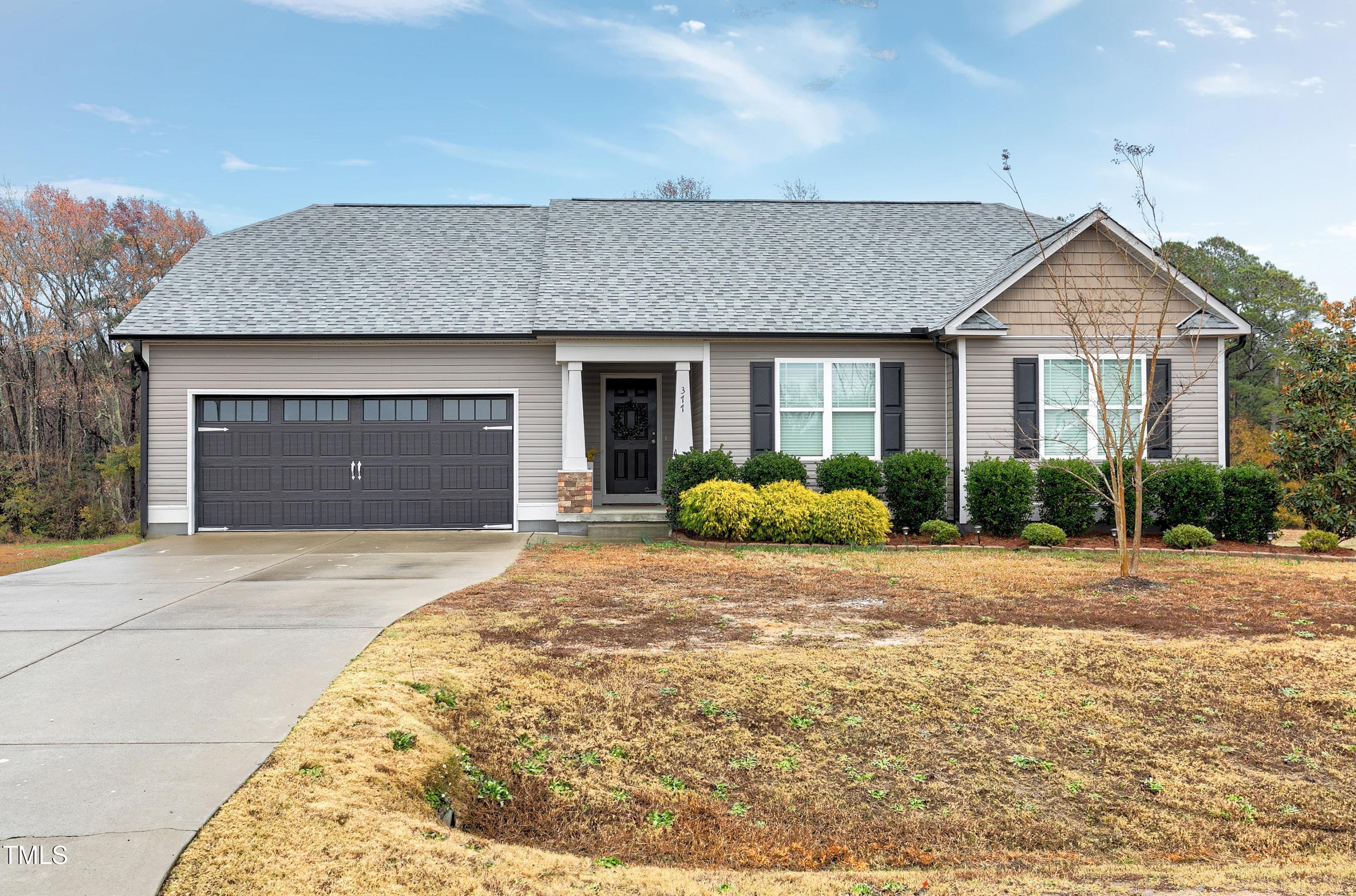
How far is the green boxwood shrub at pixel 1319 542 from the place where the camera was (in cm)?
1163

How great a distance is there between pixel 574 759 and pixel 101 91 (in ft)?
93.9

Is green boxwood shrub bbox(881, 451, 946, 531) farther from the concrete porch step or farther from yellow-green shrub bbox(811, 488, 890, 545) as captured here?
the concrete porch step

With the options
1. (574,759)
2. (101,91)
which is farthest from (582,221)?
(101,91)

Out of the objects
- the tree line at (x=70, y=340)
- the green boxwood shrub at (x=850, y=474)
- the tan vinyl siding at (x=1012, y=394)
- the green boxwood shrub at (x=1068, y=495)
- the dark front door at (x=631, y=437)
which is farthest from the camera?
the tree line at (x=70, y=340)

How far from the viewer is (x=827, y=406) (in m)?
13.9

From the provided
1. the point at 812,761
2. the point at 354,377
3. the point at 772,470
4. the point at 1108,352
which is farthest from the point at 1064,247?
the point at 354,377

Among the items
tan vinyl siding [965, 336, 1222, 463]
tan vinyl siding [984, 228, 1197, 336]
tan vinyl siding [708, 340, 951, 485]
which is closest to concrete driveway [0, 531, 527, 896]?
tan vinyl siding [708, 340, 951, 485]

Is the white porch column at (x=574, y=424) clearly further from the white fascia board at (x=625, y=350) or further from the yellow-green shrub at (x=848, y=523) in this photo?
the yellow-green shrub at (x=848, y=523)

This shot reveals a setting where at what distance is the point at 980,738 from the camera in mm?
4613

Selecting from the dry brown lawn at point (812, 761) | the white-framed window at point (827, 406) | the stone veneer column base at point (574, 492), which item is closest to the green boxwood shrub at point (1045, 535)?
the white-framed window at point (827, 406)

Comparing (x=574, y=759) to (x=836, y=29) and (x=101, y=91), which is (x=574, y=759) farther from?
(x=101, y=91)

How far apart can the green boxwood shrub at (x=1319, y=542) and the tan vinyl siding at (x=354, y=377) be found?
1121 centimetres

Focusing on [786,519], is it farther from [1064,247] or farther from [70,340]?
[70,340]

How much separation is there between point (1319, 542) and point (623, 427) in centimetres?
1112
